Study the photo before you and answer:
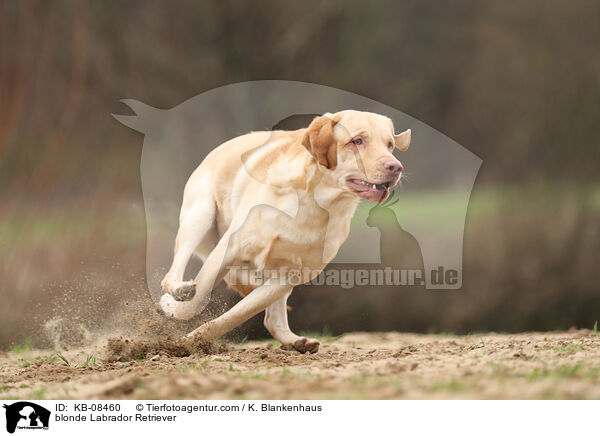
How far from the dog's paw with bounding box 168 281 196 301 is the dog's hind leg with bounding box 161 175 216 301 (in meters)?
0.07

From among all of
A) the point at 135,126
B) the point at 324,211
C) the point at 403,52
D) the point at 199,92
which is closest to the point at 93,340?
the point at 135,126

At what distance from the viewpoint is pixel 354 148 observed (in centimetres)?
369

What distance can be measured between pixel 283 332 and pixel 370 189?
4.28 feet

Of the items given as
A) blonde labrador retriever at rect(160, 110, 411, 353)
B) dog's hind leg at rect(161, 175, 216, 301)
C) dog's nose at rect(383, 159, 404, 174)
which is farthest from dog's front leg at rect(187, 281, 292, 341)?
dog's nose at rect(383, 159, 404, 174)

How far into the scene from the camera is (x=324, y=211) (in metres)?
3.89

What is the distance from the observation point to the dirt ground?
299 centimetres

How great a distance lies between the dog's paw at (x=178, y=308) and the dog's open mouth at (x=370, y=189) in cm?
117

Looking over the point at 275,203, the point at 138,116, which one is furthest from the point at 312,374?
the point at 138,116

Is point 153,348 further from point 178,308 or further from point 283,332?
point 283,332

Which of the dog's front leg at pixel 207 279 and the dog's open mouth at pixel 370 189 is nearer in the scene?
the dog's open mouth at pixel 370 189

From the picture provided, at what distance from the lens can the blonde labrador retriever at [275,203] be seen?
3.70 metres
